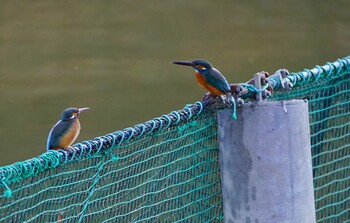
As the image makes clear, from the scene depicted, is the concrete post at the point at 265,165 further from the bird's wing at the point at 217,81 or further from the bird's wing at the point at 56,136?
the bird's wing at the point at 56,136

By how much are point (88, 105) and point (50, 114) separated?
316mm

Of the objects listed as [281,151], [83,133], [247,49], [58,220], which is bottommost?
[58,220]

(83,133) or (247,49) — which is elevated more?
(247,49)

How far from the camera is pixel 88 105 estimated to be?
6.65 m

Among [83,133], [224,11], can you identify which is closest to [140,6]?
[224,11]

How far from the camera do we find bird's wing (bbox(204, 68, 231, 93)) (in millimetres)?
3162

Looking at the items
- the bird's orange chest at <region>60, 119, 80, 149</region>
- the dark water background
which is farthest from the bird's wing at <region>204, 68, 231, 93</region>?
the dark water background

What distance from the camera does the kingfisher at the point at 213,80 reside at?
10.3ft

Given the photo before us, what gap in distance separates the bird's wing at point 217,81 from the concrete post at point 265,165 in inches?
7.2

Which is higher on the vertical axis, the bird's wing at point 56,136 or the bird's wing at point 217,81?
the bird's wing at point 217,81

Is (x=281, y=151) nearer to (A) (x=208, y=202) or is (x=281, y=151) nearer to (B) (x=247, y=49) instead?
(A) (x=208, y=202)

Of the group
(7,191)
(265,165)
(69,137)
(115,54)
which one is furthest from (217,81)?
(115,54)

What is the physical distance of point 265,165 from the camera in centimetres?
294

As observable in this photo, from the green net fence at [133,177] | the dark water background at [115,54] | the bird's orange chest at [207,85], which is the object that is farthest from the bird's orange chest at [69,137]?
the dark water background at [115,54]
